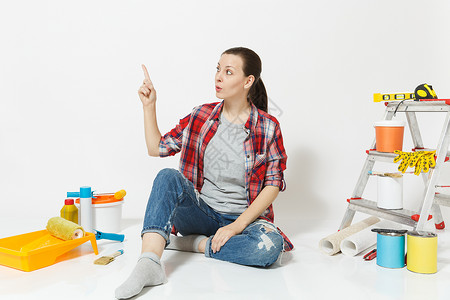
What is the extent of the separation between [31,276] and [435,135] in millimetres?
2545

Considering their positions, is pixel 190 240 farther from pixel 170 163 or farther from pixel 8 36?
pixel 8 36

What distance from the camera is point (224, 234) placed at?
2113 mm

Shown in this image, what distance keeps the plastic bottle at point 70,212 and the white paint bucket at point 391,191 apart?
152 cm

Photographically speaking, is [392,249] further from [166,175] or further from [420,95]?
[166,175]

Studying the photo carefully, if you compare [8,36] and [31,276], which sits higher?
[8,36]

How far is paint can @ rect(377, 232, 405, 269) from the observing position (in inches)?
81.7

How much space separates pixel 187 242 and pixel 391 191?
3.20 ft

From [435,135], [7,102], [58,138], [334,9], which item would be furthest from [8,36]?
[435,135]

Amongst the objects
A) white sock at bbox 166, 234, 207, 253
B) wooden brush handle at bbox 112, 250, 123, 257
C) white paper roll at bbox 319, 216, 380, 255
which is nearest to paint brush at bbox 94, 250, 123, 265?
wooden brush handle at bbox 112, 250, 123, 257

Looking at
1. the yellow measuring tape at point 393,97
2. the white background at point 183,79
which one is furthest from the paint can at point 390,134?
the white background at point 183,79

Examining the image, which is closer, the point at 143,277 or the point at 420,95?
the point at 143,277

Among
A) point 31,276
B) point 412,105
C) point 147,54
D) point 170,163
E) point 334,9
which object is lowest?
point 31,276

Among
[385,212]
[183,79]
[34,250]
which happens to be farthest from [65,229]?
[385,212]

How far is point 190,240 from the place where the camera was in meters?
2.30
